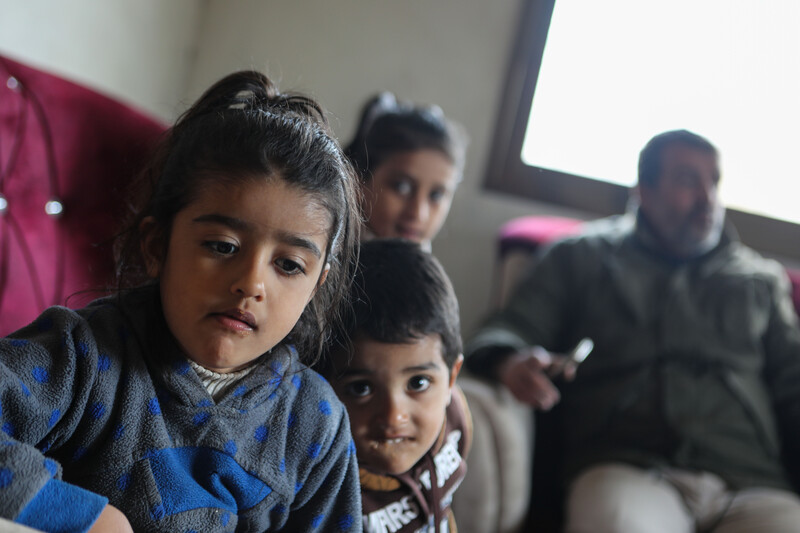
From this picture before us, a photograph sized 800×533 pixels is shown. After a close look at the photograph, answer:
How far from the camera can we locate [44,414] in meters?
0.59

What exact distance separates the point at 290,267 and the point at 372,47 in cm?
177

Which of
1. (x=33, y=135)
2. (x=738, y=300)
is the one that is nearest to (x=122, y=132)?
(x=33, y=135)

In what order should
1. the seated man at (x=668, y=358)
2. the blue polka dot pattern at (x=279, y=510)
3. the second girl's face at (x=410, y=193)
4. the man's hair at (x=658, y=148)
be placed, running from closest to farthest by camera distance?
the blue polka dot pattern at (x=279, y=510), the second girl's face at (x=410, y=193), the seated man at (x=668, y=358), the man's hair at (x=658, y=148)

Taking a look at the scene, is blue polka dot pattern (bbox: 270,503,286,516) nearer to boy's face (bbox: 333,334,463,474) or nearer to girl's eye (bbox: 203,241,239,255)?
boy's face (bbox: 333,334,463,474)

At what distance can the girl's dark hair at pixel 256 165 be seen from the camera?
69 centimetres

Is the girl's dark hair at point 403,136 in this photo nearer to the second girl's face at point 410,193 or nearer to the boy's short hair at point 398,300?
the second girl's face at point 410,193

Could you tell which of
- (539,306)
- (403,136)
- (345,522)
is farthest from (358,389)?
(539,306)

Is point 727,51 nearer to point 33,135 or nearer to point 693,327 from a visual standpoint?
point 693,327

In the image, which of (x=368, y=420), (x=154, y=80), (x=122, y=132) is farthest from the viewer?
(x=154, y=80)

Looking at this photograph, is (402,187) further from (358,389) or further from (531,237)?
(531,237)

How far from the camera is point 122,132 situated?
1.29 m

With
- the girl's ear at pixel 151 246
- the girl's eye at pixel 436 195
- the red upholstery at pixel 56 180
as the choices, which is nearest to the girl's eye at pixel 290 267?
the girl's ear at pixel 151 246

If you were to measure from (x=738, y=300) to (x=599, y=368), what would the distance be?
391 millimetres

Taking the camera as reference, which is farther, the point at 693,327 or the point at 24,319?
the point at 693,327
